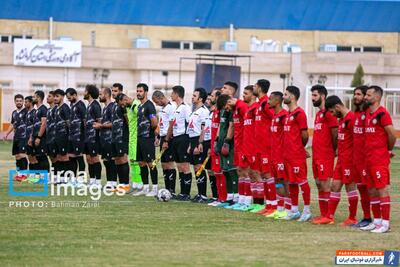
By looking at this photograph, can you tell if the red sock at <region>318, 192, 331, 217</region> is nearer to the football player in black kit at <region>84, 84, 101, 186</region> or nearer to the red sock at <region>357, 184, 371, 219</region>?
the red sock at <region>357, 184, 371, 219</region>

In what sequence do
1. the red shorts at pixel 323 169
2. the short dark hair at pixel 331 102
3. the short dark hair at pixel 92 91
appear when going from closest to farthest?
the short dark hair at pixel 331 102 < the red shorts at pixel 323 169 < the short dark hair at pixel 92 91

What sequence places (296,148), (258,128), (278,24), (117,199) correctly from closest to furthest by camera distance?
(296,148), (258,128), (117,199), (278,24)

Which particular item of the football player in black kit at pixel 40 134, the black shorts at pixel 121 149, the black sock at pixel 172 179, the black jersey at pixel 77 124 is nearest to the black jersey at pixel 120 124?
the black shorts at pixel 121 149

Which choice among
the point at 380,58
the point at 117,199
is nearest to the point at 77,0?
the point at 380,58

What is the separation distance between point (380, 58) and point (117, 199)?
45621 millimetres

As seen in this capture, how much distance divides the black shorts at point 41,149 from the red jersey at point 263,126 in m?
8.76

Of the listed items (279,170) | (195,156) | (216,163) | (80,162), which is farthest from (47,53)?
(279,170)

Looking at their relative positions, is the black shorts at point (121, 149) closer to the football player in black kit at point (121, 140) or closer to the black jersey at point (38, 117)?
the football player in black kit at point (121, 140)

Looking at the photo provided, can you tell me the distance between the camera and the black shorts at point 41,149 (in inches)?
1040

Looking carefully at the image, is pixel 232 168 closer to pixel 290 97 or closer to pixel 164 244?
pixel 290 97

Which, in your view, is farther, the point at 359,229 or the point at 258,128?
the point at 258,128

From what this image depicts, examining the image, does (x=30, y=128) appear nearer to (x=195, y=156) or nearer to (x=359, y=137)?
(x=195, y=156)

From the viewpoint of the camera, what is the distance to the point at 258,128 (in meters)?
18.9

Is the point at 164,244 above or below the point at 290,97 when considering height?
below
